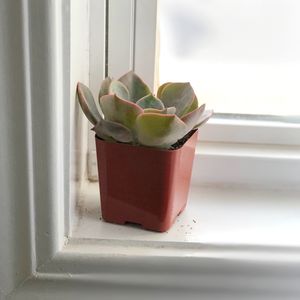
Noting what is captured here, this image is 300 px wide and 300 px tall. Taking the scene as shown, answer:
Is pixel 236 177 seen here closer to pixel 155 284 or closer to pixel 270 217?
pixel 270 217

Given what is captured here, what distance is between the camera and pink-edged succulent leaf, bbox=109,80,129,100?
682mm

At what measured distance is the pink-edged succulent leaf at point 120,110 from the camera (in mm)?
634

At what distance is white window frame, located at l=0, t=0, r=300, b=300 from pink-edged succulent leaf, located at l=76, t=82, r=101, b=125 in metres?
0.02

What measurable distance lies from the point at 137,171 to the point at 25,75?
0.17 m

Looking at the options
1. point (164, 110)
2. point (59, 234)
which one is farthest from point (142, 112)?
point (59, 234)

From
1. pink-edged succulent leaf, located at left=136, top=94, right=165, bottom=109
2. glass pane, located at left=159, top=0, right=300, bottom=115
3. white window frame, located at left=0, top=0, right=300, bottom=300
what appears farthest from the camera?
glass pane, located at left=159, top=0, right=300, bottom=115

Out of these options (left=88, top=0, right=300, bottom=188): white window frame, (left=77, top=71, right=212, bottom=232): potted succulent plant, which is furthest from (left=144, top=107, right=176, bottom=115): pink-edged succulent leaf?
(left=88, top=0, right=300, bottom=188): white window frame

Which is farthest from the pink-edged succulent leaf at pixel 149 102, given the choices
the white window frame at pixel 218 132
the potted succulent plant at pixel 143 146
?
the white window frame at pixel 218 132

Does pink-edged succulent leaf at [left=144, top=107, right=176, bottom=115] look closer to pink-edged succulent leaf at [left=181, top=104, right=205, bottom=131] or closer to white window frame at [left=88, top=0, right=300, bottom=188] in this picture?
pink-edged succulent leaf at [left=181, top=104, right=205, bottom=131]

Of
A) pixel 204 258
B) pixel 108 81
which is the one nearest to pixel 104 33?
pixel 108 81

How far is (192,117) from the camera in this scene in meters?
0.66

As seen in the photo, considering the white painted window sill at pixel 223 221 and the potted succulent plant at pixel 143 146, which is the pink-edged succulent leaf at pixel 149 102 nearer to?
the potted succulent plant at pixel 143 146

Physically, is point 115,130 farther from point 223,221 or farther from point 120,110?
point 223,221

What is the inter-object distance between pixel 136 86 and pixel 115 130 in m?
0.08
